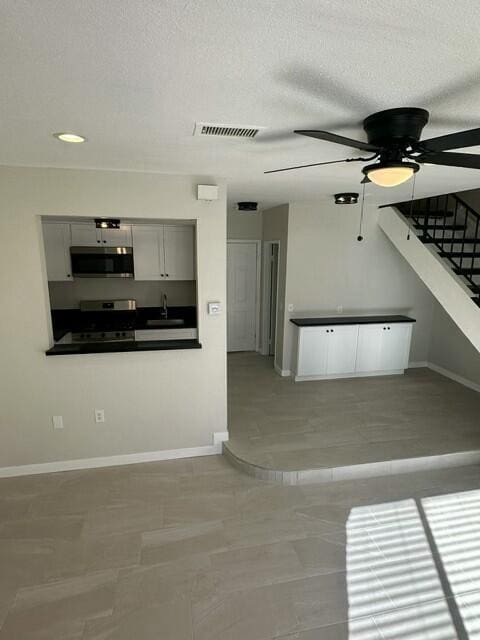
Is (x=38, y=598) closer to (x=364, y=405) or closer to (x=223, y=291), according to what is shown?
(x=223, y=291)

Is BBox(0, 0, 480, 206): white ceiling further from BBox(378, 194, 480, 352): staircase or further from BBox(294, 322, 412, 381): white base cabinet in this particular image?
BBox(294, 322, 412, 381): white base cabinet

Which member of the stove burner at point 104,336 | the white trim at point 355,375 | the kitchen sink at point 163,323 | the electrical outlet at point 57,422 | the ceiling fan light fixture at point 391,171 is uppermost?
the ceiling fan light fixture at point 391,171

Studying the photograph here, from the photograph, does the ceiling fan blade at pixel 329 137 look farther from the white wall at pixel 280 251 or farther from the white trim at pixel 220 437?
the white wall at pixel 280 251

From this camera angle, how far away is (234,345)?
6277 mm

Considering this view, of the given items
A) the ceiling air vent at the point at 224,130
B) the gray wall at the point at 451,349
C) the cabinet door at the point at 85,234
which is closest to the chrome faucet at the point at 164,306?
the cabinet door at the point at 85,234

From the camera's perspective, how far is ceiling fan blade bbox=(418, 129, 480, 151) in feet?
4.38

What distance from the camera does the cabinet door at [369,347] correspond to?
16.6ft

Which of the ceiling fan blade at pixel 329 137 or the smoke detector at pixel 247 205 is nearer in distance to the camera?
the ceiling fan blade at pixel 329 137

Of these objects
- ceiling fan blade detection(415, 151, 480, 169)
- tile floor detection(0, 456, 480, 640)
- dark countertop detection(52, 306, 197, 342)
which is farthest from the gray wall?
ceiling fan blade detection(415, 151, 480, 169)

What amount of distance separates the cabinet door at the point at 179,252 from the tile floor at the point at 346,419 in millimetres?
1733

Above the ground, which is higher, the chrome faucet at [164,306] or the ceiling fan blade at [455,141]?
the ceiling fan blade at [455,141]

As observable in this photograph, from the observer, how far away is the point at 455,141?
141cm

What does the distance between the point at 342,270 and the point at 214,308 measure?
2736 mm

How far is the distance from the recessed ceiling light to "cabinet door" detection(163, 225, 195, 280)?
244cm
